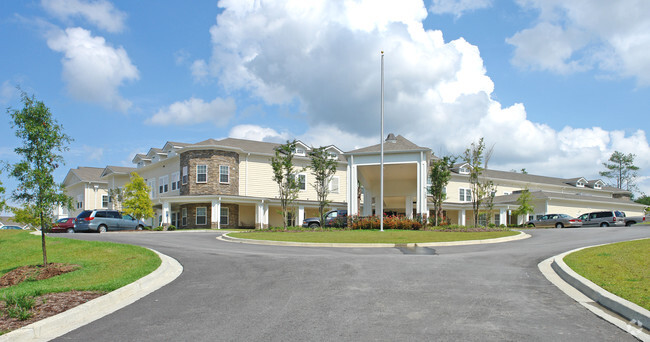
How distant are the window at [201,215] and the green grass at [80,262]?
18.0m

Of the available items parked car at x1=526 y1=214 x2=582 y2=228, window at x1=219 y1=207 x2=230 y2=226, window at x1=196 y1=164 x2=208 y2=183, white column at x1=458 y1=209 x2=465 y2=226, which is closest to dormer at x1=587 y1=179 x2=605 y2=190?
parked car at x1=526 y1=214 x2=582 y2=228

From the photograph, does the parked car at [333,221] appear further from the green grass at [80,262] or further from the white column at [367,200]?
the green grass at [80,262]

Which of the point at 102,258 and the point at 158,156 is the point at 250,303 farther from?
the point at 158,156

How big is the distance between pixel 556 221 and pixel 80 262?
39.7 m

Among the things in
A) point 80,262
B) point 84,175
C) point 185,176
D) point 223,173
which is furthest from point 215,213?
point 84,175

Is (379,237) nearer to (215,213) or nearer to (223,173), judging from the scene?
(215,213)

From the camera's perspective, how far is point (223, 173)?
38.9 m

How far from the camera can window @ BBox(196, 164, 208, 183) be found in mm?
38312

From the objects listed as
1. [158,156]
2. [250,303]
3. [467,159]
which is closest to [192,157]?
[158,156]

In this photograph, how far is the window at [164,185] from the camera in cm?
4331

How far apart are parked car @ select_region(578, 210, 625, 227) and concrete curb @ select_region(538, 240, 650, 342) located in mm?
33959

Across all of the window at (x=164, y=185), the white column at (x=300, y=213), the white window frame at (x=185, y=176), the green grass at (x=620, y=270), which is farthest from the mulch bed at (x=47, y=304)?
the window at (x=164, y=185)

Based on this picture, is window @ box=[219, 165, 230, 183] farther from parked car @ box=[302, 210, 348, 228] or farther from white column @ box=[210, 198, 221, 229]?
parked car @ box=[302, 210, 348, 228]

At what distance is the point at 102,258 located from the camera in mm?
13898
